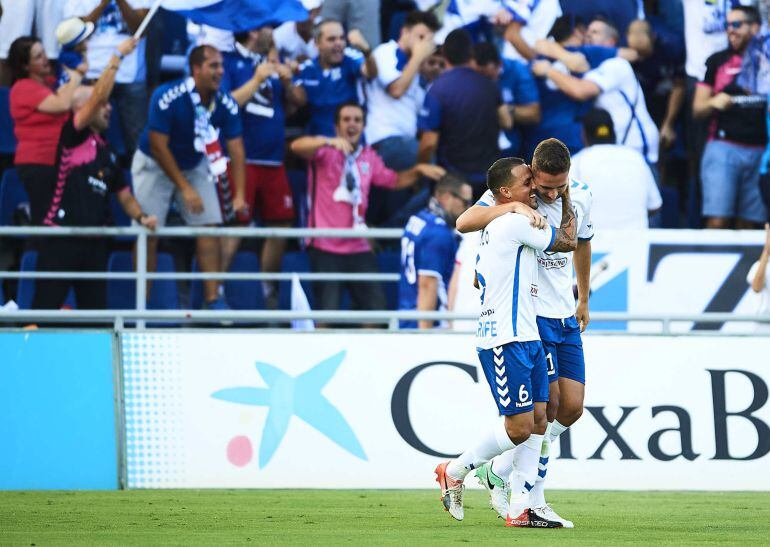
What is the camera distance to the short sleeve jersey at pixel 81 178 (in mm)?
12852

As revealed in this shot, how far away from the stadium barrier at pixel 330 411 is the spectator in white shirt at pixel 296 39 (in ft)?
13.7

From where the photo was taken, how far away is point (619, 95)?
13781 mm

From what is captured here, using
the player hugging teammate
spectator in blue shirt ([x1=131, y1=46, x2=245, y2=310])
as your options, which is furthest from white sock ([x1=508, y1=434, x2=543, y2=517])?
spectator in blue shirt ([x1=131, y1=46, x2=245, y2=310])

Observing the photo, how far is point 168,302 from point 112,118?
2.05 meters

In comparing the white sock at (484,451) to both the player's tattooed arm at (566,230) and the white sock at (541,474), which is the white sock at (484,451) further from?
the player's tattooed arm at (566,230)

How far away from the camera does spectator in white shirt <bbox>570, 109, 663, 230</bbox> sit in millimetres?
13031

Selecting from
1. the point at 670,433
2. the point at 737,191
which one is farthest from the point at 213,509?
the point at 737,191

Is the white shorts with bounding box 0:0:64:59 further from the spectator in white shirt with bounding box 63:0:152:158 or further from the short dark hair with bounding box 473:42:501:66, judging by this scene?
the short dark hair with bounding box 473:42:501:66

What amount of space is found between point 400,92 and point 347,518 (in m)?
6.30

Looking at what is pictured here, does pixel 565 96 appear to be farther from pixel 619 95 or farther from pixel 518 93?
pixel 619 95

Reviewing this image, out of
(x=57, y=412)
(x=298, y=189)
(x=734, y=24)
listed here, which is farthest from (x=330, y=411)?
(x=734, y=24)

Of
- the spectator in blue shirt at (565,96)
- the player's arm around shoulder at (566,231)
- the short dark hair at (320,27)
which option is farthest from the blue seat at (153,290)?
the player's arm around shoulder at (566,231)

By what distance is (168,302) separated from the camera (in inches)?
544

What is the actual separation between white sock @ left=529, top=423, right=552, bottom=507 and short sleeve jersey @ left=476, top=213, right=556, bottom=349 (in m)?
0.79
